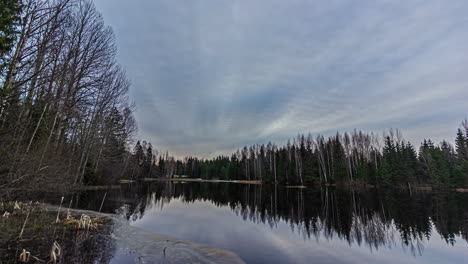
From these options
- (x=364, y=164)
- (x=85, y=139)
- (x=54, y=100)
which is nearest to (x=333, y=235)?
(x=54, y=100)

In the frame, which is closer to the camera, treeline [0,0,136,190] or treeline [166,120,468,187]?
treeline [0,0,136,190]

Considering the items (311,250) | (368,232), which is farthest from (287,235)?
(368,232)

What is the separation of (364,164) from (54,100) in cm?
4405

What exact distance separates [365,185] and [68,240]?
45.0m

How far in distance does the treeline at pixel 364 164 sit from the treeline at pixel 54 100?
113 ft

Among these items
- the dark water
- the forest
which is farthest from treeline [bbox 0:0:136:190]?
the dark water

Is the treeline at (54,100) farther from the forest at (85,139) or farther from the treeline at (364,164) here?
the treeline at (364,164)

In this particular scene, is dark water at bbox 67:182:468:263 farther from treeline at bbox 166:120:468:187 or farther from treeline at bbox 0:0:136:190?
treeline at bbox 166:120:468:187

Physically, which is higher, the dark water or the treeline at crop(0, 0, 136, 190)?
the treeline at crop(0, 0, 136, 190)

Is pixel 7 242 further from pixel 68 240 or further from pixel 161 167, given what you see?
pixel 161 167

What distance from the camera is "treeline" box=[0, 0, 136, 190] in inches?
224

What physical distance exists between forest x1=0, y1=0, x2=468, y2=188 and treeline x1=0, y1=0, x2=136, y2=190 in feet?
0.16

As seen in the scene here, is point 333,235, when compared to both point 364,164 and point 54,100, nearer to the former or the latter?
point 54,100

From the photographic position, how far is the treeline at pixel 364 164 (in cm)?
3447
